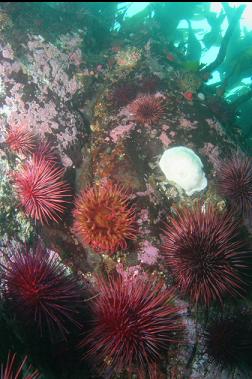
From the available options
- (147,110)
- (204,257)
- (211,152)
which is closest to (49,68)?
(147,110)

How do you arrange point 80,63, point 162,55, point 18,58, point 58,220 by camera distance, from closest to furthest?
point 58,220 → point 18,58 → point 80,63 → point 162,55

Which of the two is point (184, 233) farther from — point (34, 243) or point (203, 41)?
point (203, 41)

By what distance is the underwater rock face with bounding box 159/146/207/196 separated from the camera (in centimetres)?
710

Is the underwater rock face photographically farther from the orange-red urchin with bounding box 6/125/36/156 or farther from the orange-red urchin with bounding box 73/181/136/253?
the orange-red urchin with bounding box 6/125/36/156

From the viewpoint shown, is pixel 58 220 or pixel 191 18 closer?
pixel 58 220

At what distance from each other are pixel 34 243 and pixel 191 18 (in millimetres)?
15089

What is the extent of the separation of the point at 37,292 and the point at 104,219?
67.2 inches

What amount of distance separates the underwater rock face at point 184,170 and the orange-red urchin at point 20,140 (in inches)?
116

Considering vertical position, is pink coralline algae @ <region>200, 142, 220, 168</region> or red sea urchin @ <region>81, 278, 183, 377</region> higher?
pink coralline algae @ <region>200, 142, 220, 168</region>

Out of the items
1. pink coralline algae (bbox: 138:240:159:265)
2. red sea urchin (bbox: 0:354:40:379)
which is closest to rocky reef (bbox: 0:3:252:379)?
pink coralline algae (bbox: 138:240:159:265)

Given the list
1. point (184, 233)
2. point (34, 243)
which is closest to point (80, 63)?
point (34, 243)

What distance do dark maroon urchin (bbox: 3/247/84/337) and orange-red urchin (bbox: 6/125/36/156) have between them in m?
2.36

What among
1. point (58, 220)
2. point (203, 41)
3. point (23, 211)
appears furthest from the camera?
A: point (203, 41)

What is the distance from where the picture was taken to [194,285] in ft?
17.9
